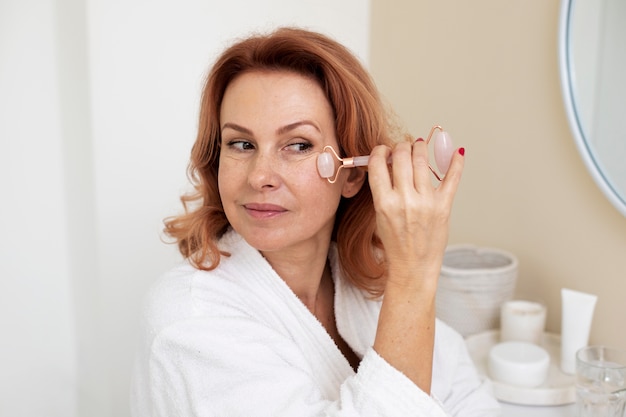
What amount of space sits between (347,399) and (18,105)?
1013 millimetres

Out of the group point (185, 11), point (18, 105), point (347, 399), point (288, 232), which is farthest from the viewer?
point (185, 11)

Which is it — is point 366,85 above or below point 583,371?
above

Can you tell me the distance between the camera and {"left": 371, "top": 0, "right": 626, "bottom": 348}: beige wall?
1.24 m

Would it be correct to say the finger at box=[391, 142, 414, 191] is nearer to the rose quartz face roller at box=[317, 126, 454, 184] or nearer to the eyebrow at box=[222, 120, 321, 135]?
the rose quartz face roller at box=[317, 126, 454, 184]

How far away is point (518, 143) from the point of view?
1.37 metres

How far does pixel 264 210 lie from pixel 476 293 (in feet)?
2.05

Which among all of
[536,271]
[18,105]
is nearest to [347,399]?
[536,271]

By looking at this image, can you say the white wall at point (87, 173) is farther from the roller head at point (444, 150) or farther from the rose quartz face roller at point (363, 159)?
the roller head at point (444, 150)

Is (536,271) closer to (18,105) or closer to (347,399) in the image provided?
(347,399)

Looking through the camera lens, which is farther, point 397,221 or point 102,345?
point 102,345

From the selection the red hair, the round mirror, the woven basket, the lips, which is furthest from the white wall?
the round mirror

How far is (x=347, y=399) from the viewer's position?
0.77 meters

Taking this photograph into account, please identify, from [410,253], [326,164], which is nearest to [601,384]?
[410,253]

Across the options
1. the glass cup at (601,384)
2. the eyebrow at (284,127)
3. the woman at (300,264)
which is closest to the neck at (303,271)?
the woman at (300,264)
